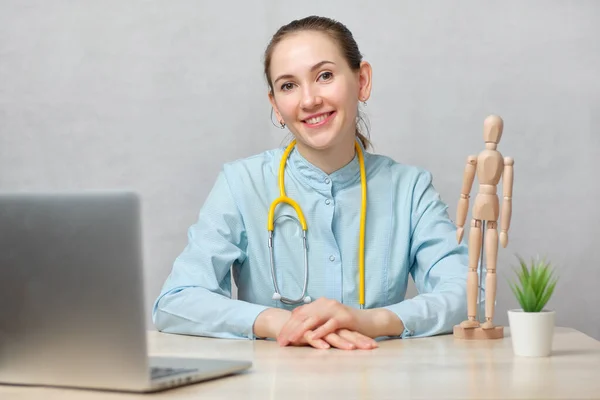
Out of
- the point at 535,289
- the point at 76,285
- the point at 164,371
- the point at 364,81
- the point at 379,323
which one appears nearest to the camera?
the point at 76,285

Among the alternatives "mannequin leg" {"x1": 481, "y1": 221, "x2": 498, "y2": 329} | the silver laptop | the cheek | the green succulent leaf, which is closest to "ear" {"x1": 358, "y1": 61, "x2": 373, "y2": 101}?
the cheek

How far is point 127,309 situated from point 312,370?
0.41 m

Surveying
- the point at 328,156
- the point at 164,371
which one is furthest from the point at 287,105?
the point at 164,371

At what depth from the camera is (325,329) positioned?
1.65 m

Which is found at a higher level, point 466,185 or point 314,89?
point 314,89

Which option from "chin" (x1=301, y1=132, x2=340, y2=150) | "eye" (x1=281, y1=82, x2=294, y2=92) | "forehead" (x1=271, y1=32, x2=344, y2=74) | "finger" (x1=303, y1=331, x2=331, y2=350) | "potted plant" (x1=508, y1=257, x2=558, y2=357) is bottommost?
"finger" (x1=303, y1=331, x2=331, y2=350)

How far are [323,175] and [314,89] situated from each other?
21cm

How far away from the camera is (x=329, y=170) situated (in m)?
2.27

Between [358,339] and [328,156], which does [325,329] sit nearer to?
[358,339]

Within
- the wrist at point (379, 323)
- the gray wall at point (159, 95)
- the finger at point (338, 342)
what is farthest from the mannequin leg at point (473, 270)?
the gray wall at point (159, 95)

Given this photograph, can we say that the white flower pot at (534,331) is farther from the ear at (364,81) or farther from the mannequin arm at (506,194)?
the ear at (364,81)

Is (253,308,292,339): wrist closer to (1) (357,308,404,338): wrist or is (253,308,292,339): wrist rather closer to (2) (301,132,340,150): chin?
(1) (357,308,404,338): wrist

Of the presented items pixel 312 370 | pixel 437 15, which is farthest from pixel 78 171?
pixel 312 370

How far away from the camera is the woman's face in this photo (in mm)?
2195
